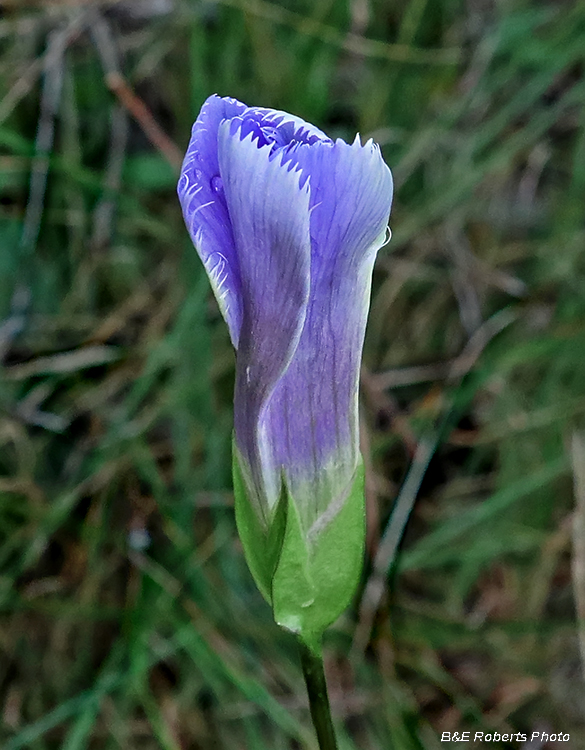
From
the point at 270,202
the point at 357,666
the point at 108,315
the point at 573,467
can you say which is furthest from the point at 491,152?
the point at 270,202

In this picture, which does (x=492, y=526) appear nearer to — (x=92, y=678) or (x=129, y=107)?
(x=92, y=678)

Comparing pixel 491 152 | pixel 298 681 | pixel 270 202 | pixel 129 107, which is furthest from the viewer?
pixel 491 152

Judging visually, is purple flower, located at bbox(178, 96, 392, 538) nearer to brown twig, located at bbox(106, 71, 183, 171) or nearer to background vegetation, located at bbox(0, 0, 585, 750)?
background vegetation, located at bbox(0, 0, 585, 750)

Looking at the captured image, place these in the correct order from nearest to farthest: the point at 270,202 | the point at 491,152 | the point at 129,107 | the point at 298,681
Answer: the point at 270,202 → the point at 298,681 → the point at 129,107 → the point at 491,152

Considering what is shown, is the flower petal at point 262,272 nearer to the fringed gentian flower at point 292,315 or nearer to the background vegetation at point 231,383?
Answer: the fringed gentian flower at point 292,315

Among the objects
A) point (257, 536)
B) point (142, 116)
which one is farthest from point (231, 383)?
point (257, 536)

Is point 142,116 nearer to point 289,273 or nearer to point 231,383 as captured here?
point 231,383
